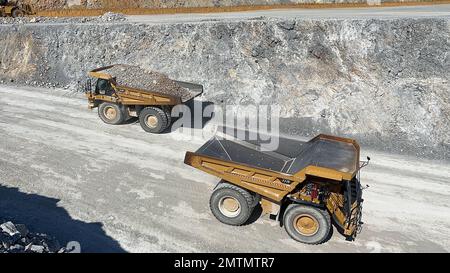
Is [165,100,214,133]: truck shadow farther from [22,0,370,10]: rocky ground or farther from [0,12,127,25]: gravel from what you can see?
[22,0,370,10]: rocky ground

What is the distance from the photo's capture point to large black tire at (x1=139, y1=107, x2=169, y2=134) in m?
12.3

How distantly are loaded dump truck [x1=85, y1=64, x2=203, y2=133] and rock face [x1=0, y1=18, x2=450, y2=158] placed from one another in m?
2.91

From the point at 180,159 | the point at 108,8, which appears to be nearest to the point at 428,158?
the point at 180,159

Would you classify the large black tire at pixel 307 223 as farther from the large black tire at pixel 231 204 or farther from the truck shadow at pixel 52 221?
the truck shadow at pixel 52 221

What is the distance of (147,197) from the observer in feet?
30.0

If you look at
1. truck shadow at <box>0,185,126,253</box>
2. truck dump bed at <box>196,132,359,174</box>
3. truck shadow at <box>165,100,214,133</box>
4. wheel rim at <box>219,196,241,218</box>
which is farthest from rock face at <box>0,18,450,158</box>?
truck shadow at <box>0,185,126,253</box>

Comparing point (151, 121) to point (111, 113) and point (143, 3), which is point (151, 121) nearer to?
point (111, 113)

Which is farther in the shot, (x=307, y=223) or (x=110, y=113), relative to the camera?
(x=110, y=113)

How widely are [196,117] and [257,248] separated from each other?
24.2ft

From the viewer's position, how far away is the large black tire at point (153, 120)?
1226 cm

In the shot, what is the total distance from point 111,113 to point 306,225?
27.6ft

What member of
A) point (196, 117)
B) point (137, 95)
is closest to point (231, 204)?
point (137, 95)

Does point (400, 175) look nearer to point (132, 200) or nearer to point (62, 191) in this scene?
point (132, 200)

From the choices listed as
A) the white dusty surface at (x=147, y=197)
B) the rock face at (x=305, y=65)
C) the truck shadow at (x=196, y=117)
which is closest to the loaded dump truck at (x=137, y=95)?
the white dusty surface at (x=147, y=197)
